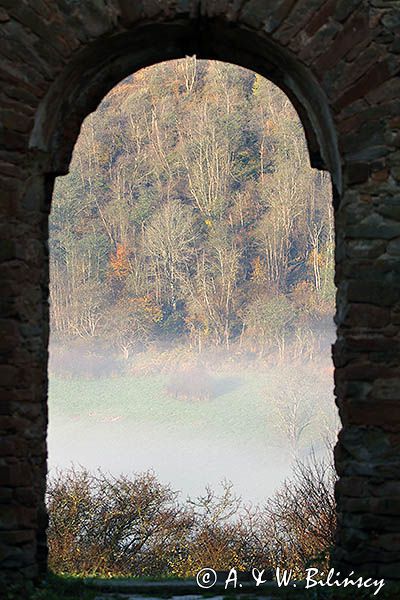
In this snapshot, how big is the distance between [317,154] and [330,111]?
803 millimetres

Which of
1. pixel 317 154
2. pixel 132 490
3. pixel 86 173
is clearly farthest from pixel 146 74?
pixel 317 154

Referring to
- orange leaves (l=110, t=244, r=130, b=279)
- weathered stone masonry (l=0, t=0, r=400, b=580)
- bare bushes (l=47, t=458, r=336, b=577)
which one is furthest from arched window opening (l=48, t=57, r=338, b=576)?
weathered stone masonry (l=0, t=0, r=400, b=580)

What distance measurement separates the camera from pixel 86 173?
148 ft

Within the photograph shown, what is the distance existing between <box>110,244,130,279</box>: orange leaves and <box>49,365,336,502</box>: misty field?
4953 mm

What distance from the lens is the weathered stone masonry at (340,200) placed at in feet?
16.3

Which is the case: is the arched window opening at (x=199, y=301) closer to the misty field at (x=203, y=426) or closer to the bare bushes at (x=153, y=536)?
the misty field at (x=203, y=426)

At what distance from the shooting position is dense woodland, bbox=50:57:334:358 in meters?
39.6

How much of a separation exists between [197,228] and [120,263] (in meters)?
4.26

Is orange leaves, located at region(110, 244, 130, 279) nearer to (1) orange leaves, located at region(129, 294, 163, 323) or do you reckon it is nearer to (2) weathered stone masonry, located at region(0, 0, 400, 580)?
(1) orange leaves, located at region(129, 294, 163, 323)

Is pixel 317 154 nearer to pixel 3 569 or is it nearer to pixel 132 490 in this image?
pixel 3 569

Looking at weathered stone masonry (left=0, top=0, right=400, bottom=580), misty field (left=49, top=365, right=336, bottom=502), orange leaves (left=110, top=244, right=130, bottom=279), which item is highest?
orange leaves (left=110, top=244, right=130, bottom=279)

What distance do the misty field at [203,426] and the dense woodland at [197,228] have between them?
6.17 feet

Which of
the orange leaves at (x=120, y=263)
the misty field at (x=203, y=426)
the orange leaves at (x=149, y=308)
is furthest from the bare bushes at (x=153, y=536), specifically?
the orange leaves at (x=120, y=263)

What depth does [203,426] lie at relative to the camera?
3766 cm
